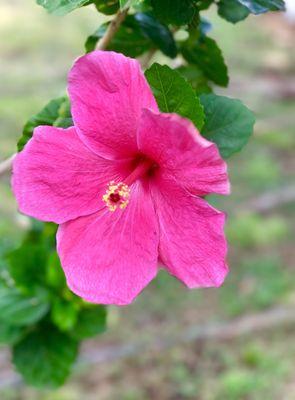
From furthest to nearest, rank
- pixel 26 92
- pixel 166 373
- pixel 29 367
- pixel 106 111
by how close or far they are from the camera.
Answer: pixel 26 92 → pixel 166 373 → pixel 29 367 → pixel 106 111

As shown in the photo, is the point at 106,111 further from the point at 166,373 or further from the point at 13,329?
the point at 166,373

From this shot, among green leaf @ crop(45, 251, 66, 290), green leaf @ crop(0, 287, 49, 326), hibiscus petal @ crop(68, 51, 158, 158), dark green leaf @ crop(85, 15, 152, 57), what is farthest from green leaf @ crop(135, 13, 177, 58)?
green leaf @ crop(0, 287, 49, 326)

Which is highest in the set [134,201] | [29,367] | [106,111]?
[106,111]

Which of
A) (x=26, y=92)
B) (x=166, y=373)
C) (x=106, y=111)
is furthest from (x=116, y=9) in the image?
(x=26, y=92)

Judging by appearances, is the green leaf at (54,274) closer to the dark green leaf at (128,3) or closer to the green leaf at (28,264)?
the green leaf at (28,264)

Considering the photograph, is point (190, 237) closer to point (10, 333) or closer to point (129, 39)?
point (129, 39)

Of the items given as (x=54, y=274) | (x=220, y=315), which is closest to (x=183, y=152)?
(x=54, y=274)
